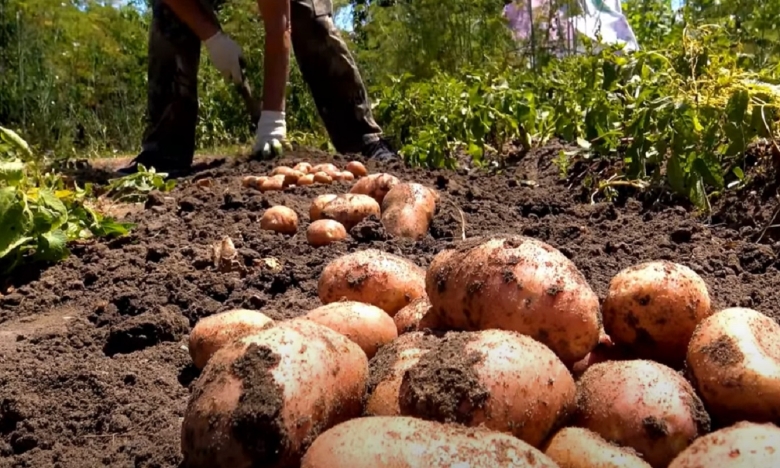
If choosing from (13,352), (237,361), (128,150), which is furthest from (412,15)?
(237,361)

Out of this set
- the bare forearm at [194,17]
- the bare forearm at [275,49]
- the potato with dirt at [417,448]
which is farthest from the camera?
the bare forearm at [194,17]

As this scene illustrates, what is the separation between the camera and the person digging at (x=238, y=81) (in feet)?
18.2

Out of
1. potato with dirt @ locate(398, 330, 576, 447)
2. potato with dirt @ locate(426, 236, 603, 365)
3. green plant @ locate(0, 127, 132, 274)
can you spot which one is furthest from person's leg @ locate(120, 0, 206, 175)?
potato with dirt @ locate(398, 330, 576, 447)

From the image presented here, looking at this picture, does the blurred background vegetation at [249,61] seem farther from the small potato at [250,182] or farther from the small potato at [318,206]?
the small potato at [318,206]

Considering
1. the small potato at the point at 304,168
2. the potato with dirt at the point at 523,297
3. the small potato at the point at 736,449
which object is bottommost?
the small potato at the point at 304,168

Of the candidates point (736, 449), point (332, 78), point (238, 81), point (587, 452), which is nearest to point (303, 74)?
point (332, 78)

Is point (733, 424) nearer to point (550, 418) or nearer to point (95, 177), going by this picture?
point (550, 418)

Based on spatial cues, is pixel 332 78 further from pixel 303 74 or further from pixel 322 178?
pixel 322 178

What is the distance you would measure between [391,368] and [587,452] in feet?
1.22

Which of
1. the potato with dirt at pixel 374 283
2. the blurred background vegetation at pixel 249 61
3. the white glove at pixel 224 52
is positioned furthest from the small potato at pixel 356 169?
the potato with dirt at pixel 374 283

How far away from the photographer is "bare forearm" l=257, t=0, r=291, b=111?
521cm

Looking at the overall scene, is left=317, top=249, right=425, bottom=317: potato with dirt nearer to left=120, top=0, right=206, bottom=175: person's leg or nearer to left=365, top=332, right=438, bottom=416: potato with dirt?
left=365, top=332, right=438, bottom=416: potato with dirt

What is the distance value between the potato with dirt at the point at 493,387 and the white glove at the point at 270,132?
4167mm

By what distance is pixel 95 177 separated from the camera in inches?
225
